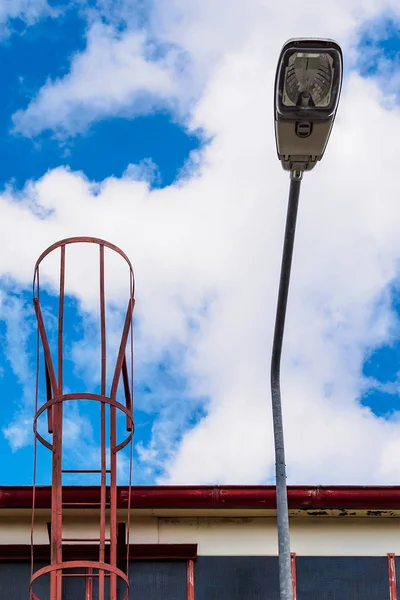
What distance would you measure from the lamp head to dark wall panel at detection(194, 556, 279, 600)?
15.8ft

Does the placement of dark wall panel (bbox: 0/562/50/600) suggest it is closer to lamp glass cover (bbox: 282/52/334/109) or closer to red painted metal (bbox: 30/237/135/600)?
red painted metal (bbox: 30/237/135/600)

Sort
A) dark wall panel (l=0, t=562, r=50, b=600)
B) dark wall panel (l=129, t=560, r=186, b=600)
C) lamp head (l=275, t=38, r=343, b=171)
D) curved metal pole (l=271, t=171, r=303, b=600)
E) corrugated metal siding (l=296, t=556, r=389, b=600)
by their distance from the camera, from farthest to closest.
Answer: corrugated metal siding (l=296, t=556, r=389, b=600), dark wall panel (l=129, t=560, r=186, b=600), dark wall panel (l=0, t=562, r=50, b=600), curved metal pole (l=271, t=171, r=303, b=600), lamp head (l=275, t=38, r=343, b=171)

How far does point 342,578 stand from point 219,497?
159 cm

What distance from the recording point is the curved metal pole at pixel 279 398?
8047 mm

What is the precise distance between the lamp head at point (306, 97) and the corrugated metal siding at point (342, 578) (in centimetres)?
491

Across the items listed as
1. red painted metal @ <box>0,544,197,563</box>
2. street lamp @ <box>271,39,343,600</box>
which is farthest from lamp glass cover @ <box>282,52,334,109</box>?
red painted metal @ <box>0,544,197,563</box>

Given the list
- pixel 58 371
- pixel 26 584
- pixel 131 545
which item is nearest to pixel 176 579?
pixel 131 545

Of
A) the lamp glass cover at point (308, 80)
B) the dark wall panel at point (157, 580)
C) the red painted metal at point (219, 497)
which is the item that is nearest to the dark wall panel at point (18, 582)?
the red painted metal at point (219, 497)

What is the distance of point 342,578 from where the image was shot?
10.9 meters

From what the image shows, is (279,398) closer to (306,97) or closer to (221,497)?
(221,497)

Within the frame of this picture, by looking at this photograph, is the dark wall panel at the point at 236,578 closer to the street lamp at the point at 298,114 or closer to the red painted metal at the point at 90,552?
the red painted metal at the point at 90,552

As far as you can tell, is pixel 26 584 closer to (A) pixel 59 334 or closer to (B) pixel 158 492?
(B) pixel 158 492

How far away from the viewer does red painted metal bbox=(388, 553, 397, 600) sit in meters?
10.9

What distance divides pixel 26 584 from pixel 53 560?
187cm
